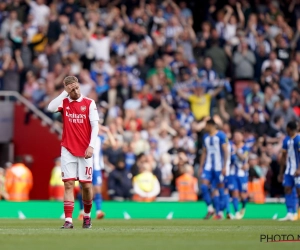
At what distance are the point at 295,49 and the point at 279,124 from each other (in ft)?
14.5

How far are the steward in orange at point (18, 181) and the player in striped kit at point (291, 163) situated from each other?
795 centimetres

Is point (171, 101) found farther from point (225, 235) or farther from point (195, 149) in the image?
point (225, 235)

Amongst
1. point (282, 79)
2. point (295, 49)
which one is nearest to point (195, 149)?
point (282, 79)

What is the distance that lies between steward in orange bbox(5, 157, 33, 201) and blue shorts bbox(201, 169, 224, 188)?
564 cm

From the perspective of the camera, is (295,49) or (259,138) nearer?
(259,138)

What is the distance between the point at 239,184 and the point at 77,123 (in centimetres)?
1074

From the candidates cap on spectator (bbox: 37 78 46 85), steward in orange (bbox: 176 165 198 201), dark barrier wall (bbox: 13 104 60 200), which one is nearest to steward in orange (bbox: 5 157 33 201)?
dark barrier wall (bbox: 13 104 60 200)

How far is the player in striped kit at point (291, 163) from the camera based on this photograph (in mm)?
21797

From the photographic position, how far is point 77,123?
16.3 metres

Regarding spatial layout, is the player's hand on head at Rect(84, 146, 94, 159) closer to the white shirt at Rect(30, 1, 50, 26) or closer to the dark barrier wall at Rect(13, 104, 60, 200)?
the dark barrier wall at Rect(13, 104, 60, 200)

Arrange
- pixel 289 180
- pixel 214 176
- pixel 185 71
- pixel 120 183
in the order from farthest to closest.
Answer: pixel 185 71
pixel 120 183
pixel 214 176
pixel 289 180

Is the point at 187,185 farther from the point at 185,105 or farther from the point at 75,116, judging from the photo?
the point at 75,116

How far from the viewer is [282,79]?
31922mm

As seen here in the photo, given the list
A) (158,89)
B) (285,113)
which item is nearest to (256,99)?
(285,113)
